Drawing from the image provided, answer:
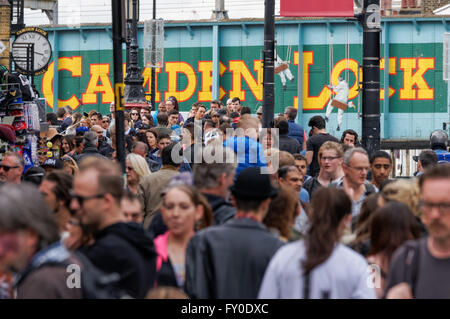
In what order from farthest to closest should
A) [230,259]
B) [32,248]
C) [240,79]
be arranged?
[240,79], [230,259], [32,248]

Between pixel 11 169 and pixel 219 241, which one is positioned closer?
pixel 219 241

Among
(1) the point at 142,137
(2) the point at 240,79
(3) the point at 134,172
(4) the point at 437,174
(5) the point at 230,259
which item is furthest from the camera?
(2) the point at 240,79

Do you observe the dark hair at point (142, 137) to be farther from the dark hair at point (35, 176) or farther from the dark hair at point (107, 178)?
the dark hair at point (107, 178)

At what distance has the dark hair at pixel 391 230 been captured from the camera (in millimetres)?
5312

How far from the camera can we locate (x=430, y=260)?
14.5ft

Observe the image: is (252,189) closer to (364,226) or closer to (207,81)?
(364,226)

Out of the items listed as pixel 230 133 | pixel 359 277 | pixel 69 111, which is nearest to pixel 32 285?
pixel 359 277

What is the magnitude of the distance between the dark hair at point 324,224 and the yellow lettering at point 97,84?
28312mm

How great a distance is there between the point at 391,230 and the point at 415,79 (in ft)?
85.0

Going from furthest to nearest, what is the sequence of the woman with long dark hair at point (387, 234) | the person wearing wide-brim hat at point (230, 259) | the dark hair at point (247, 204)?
the dark hair at point (247, 204) → the woman with long dark hair at point (387, 234) → the person wearing wide-brim hat at point (230, 259)

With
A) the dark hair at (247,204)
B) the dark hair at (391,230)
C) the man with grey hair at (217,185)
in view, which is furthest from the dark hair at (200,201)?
the dark hair at (391,230)

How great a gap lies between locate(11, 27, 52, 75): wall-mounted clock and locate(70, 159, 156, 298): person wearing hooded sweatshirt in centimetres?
1301

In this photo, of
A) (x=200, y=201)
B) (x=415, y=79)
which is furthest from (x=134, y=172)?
(x=415, y=79)

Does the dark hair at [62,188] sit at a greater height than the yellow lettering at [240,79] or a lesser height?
lesser
